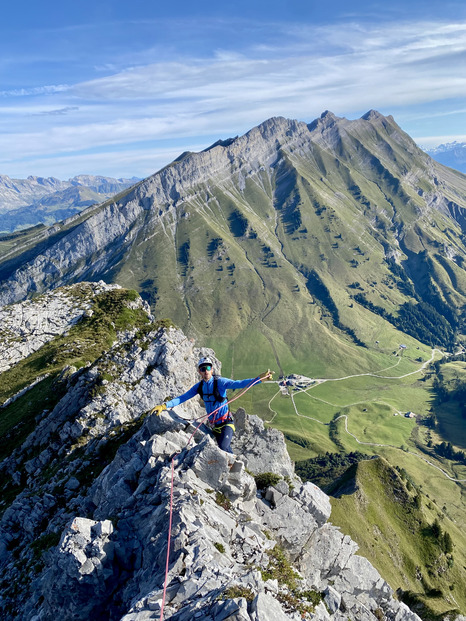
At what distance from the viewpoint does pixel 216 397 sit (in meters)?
26.6

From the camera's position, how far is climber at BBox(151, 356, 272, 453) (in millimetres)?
25281

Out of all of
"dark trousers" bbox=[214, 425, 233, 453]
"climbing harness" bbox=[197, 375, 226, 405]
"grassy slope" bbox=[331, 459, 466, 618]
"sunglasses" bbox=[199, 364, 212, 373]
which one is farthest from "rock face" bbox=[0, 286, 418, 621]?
"grassy slope" bbox=[331, 459, 466, 618]

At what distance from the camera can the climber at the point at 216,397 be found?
25.3 m

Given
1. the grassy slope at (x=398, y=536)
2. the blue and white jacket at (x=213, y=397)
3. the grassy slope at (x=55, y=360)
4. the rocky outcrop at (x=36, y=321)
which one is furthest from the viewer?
A: the rocky outcrop at (x=36, y=321)

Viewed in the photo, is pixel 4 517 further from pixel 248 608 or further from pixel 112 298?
pixel 112 298

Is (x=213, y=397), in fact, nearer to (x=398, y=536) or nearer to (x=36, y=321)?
(x=36, y=321)

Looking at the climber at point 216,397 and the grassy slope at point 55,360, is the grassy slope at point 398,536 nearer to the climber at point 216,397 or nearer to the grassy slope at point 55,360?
the grassy slope at point 55,360

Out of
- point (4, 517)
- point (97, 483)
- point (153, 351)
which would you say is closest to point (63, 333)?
point (153, 351)

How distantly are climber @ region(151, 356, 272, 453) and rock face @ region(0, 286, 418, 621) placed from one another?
113 cm

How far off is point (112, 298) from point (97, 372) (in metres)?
49.5

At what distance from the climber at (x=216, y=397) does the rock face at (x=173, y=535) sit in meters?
1.13

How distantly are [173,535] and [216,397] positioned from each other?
378 inches

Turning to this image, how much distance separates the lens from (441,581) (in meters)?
94.2

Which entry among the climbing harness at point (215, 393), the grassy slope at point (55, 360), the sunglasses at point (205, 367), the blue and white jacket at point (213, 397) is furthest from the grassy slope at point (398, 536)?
the sunglasses at point (205, 367)
